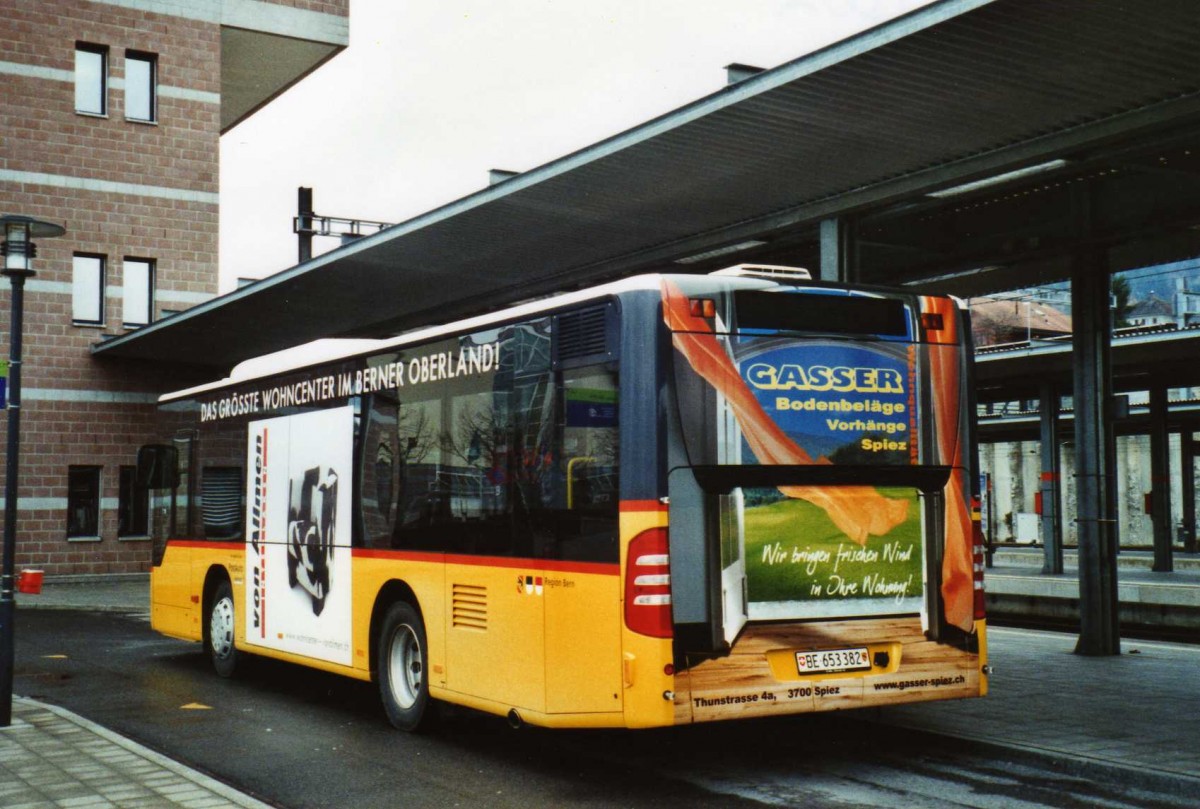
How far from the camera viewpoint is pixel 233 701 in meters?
12.1

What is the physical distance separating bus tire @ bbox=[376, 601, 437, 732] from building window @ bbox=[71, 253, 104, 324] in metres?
24.0

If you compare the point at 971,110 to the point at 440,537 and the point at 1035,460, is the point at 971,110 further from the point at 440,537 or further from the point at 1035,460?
the point at 1035,460

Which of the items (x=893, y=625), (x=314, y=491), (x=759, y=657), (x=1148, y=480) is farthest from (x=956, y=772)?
(x=1148, y=480)

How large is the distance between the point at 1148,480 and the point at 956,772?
2873 cm

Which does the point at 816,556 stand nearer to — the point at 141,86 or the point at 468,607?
the point at 468,607

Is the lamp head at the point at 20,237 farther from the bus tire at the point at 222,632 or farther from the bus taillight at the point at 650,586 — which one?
the bus taillight at the point at 650,586

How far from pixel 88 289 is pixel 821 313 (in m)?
27.1

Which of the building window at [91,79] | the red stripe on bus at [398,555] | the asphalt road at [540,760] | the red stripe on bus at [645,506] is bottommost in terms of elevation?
the asphalt road at [540,760]

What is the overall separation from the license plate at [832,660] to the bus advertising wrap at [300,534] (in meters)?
4.30

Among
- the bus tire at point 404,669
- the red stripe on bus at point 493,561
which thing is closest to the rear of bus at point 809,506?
the red stripe on bus at point 493,561

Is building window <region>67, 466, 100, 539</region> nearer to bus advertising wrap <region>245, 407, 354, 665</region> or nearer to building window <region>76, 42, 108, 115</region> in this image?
building window <region>76, 42, 108, 115</region>

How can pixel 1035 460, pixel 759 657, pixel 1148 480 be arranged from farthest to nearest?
1. pixel 1035 460
2. pixel 1148 480
3. pixel 759 657

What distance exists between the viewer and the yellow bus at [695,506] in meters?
7.82

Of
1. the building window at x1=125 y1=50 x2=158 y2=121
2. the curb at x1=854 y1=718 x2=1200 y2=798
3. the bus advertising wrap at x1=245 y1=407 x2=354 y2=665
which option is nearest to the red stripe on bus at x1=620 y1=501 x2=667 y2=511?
the curb at x1=854 y1=718 x2=1200 y2=798
